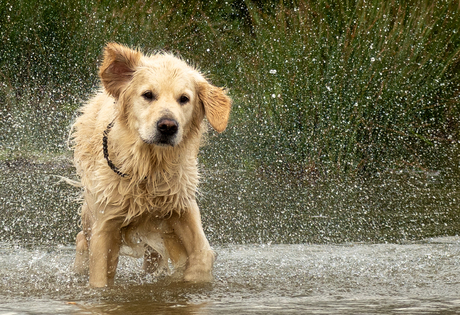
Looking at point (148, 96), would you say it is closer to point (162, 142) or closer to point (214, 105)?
point (162, 142)

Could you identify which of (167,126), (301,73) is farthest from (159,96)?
(301,73)

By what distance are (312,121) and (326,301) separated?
4.90 metres

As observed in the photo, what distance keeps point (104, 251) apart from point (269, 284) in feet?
3.42

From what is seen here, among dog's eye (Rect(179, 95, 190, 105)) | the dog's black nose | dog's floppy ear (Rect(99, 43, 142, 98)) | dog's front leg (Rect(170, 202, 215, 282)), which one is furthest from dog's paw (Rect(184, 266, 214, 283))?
dog's floppy ear (Rect(99, 43, 142, 98))

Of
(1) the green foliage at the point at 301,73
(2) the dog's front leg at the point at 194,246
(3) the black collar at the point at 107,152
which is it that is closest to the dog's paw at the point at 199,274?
(2) the dog's front leg at the point at 194,246

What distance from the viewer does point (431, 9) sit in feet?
27.1

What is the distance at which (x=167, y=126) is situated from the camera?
161 inches

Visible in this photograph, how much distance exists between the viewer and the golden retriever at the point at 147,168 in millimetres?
4352

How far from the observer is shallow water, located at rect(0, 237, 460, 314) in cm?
345

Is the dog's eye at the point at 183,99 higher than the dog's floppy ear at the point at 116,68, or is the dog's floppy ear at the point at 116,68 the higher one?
the dog's floppy ear at the point at 116,68

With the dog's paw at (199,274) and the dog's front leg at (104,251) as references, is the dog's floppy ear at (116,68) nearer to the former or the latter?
the dog's front leg at (104,251)

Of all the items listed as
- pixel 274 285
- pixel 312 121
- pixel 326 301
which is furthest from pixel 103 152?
pixel 312 121

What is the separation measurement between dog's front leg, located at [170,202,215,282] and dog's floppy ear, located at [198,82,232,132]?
56cm

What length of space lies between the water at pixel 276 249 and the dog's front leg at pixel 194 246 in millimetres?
116
